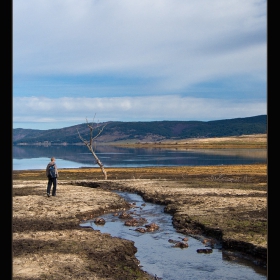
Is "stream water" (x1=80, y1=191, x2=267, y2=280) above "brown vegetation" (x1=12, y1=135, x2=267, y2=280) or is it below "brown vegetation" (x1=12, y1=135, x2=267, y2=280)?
below

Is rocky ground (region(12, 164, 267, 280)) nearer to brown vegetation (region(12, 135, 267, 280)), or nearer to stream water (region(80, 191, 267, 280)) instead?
brown vegetation (region(12, 135, 267, 280))

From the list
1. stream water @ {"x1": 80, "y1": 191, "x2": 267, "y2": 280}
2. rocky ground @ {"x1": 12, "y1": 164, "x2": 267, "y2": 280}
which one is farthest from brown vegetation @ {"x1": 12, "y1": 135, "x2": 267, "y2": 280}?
stream water @ {"x1": 80, "y1": 191, "x2": 267, "y2": 280}

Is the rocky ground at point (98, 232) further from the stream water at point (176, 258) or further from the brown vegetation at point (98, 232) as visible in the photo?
the stream water at point (176, 258)

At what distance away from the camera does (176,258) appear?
1302 cm

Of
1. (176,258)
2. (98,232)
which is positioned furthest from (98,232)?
(176,258)

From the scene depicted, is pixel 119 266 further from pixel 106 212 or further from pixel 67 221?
pixel 106 212

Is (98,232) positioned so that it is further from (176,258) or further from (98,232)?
(176,258)

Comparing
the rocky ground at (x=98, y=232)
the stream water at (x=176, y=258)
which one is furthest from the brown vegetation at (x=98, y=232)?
the stream water at (x=176, y=258)

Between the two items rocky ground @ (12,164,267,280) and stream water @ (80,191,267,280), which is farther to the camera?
stream water @ (80,191,267,280)

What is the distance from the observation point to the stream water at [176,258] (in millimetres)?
11406

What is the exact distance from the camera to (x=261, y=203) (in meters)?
22.2

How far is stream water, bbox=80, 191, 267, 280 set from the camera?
11.4 meters
